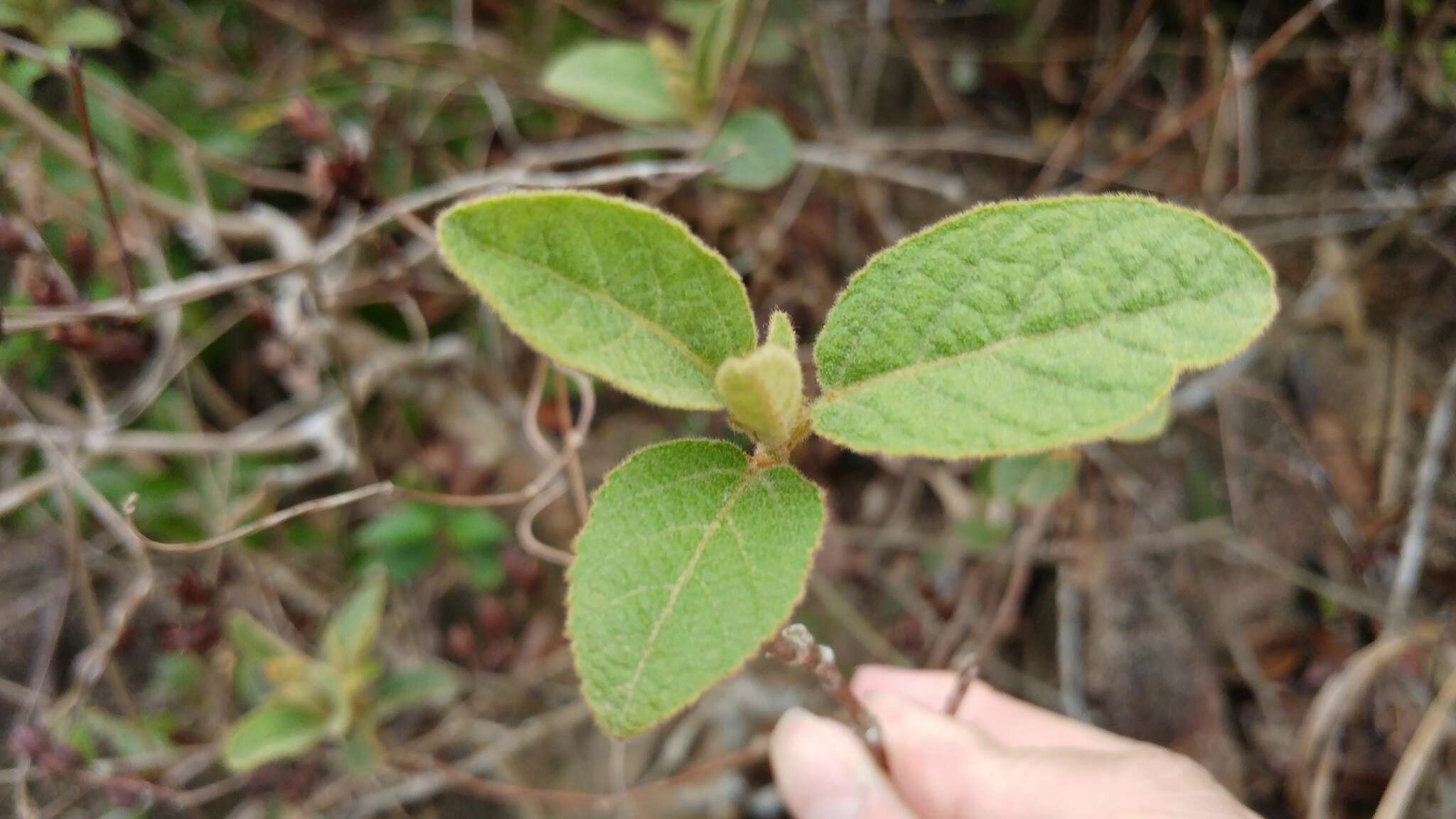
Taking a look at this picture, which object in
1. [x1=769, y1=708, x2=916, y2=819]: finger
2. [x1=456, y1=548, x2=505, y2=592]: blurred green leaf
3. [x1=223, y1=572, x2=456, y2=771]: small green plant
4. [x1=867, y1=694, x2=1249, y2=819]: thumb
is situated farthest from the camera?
[x1=456, y1=548, x2=505, y2=592]: blurred green leaf

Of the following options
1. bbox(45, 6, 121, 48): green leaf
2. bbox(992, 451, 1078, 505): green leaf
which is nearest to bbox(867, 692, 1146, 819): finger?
bbox(992, 451, 1078, 505): green leaf

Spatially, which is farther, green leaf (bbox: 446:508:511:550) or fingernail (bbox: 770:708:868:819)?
Answer: green leaf (bbox: 446:508:511:550)

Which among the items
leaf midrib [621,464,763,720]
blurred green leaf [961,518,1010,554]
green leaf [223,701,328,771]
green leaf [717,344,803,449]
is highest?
green leaf [717,344,803,449]

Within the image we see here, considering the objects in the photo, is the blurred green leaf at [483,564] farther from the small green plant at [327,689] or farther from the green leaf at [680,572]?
the green leaf at [680,572]

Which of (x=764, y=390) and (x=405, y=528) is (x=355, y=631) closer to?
(x=405, y=528)

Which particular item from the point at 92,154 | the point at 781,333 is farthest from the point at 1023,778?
the point at 92,154

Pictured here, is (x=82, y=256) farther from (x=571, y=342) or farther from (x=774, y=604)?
(x=774, y=604)

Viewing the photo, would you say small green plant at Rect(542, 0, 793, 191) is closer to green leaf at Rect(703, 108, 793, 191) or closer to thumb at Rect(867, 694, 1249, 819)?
green leaf at Rect(703, 108, 793, 191)

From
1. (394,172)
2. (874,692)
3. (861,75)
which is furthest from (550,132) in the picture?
(874,692)
